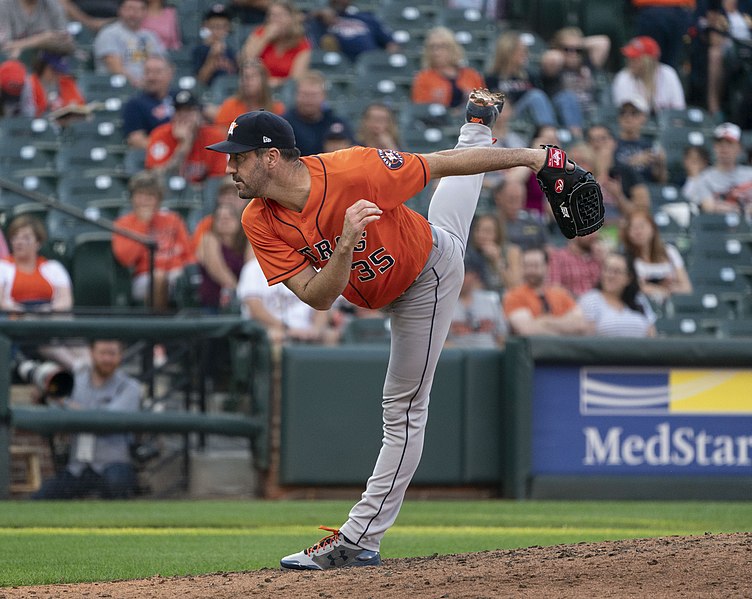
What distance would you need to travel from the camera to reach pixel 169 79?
Answer: 12.7 m

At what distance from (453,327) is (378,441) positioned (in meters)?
1.26

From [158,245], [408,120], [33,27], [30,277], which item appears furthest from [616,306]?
[33,27]

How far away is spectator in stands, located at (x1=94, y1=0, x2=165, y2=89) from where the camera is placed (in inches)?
536

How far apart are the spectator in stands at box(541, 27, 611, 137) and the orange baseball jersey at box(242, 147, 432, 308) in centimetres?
922

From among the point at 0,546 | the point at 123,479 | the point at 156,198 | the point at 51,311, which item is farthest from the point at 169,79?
the point at 0,546

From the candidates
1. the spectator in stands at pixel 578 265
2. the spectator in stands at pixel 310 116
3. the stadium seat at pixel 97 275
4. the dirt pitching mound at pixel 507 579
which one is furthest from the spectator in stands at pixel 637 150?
the dirt pitching mound at pixel 507 579

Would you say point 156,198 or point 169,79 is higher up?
point 169,79

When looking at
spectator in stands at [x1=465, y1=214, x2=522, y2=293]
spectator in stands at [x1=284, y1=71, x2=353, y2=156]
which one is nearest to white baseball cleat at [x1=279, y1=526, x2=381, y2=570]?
spectator in stands at [x1=465, y1=214, x2=522, y2=293]

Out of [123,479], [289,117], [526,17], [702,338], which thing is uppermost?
[526,17]

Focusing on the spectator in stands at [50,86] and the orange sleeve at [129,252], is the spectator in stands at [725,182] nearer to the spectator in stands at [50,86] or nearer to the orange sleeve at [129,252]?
the orange sleeve at [129,252]

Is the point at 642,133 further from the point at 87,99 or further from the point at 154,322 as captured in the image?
the point at 154,322

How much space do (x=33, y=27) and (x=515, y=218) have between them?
5168 mm

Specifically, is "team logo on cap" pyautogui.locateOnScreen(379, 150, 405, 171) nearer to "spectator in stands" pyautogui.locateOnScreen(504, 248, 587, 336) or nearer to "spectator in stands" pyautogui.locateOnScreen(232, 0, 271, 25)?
"spectator in stands" pyautogui.locateOnScreen(504, 248, 587, 336)

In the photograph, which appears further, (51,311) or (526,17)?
(526,17)
